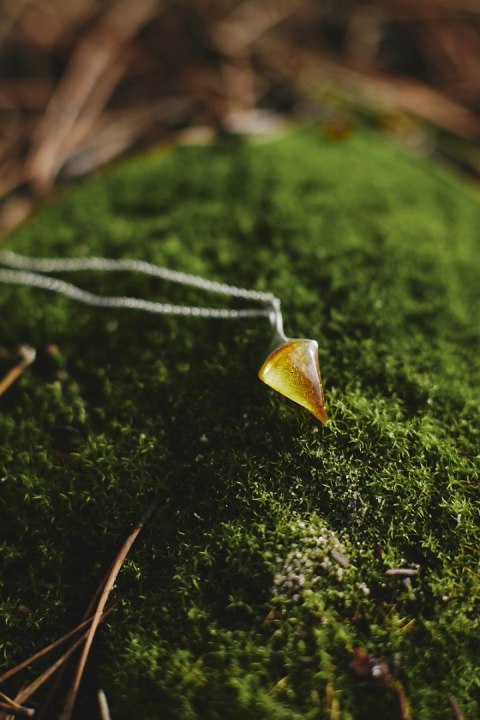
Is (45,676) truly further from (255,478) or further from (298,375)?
(298,375)

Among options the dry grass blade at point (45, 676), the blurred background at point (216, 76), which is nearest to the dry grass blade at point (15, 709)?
the dry grass blade at point (45, 676)

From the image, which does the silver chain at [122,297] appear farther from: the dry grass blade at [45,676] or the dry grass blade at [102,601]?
the dry grass blade at [45,676]

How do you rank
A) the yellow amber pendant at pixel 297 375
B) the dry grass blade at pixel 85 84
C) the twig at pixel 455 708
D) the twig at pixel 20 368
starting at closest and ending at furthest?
the twig at pixel 455 708
the yellow amber pendant at pixel 297 375
the twig at pixel 20 368
the dry grass blade at pixel 85 84

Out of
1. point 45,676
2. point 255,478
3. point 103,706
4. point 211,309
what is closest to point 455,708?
point 255,478

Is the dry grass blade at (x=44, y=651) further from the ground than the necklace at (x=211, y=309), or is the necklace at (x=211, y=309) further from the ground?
the necklace at (x=211, y=309)

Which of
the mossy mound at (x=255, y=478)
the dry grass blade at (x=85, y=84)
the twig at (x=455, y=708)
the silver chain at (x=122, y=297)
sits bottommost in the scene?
the twig at (x=455, y=708)

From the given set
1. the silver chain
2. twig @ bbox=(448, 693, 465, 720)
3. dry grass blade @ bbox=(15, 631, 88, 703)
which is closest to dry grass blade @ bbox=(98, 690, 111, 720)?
dry grass blade @ bbox=(15, 631, 88, 703)

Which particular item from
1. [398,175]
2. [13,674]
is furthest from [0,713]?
[398,175]

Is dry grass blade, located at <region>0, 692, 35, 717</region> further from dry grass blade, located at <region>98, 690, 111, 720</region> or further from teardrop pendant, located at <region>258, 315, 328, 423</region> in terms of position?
teardrop pendant, located at <region>258, 315, 328, 423</region>

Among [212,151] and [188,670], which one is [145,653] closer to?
[188,670]
